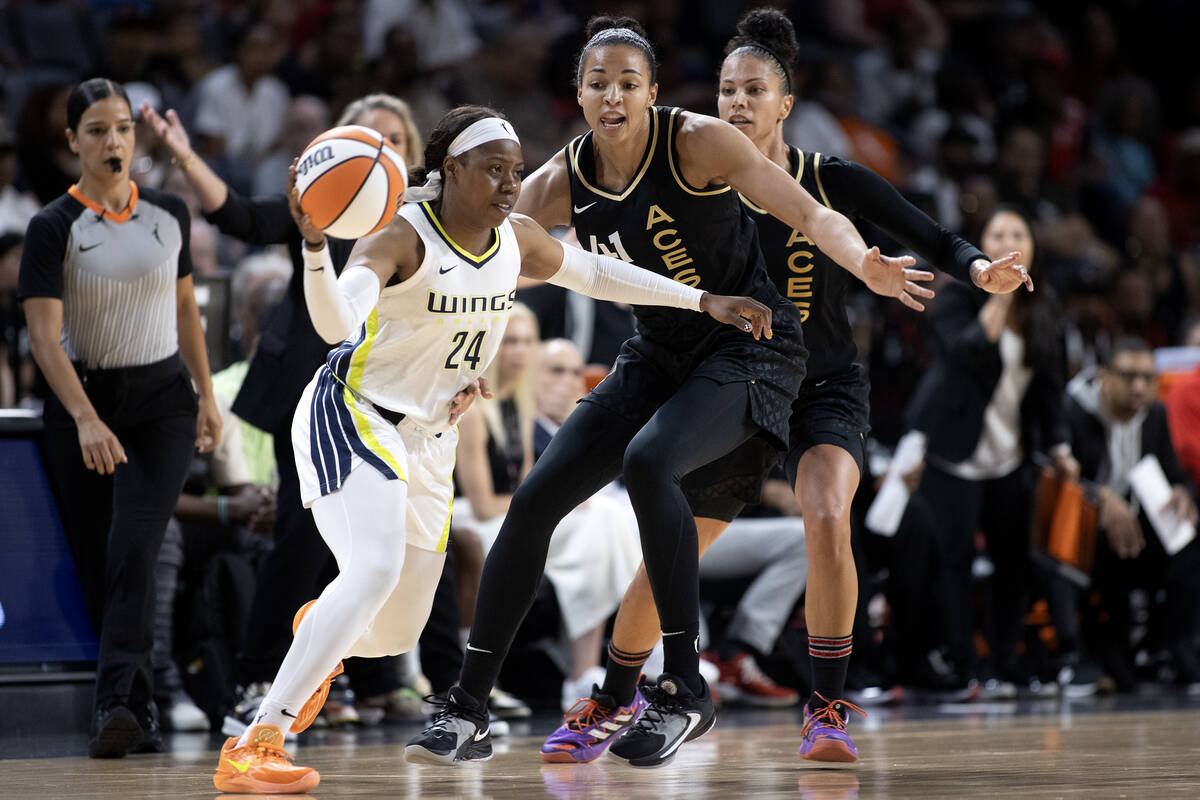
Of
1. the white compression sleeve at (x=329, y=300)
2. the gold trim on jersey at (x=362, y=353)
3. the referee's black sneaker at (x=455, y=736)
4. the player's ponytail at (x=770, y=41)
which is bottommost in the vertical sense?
the referee's black sneaker at (x=455, y=736)

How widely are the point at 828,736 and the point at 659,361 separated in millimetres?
1129

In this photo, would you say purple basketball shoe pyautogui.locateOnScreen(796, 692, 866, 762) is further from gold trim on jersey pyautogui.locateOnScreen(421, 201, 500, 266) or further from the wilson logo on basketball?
the wilson logo on basketball

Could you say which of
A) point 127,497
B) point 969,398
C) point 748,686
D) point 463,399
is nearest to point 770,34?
point 463,399

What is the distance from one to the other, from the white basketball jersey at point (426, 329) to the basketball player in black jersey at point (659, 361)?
373mm

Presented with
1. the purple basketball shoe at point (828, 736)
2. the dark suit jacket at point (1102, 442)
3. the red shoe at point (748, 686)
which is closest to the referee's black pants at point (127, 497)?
the purple basketball shoe at point (828, 736)

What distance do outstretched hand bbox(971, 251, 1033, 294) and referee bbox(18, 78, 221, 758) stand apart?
2.51 m

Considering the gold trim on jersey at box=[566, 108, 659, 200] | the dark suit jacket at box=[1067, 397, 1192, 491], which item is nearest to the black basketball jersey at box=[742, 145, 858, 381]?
the gold trim on jersey at box=[566, 108, 659, 200]

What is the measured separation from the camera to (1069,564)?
7.80 m

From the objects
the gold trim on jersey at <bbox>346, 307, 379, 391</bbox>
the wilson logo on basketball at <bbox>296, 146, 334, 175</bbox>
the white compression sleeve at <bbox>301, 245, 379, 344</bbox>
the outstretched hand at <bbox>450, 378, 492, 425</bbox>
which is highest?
the wilson logo on basketball at <bbox>296, 146, 334, 175</bbox>

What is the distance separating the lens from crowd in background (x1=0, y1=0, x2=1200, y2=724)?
7.69 meters

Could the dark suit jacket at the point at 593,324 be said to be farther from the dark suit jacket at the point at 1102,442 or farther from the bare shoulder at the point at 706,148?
the bare shoulder at the point at 706,148

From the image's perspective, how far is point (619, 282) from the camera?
165 inches

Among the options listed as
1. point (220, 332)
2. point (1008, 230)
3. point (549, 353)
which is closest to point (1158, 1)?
point (1008, 230)

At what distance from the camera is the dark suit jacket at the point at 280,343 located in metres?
5.44
